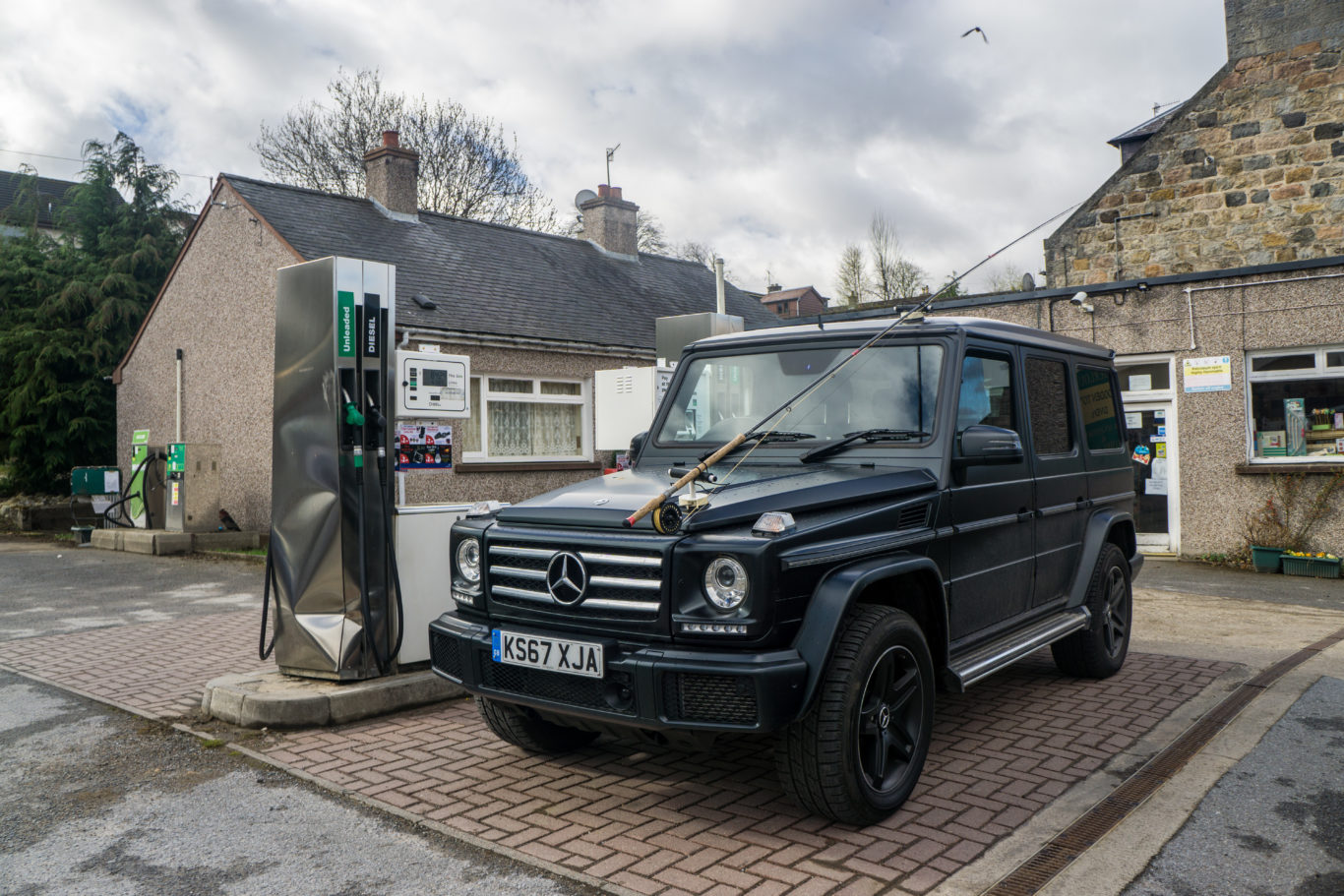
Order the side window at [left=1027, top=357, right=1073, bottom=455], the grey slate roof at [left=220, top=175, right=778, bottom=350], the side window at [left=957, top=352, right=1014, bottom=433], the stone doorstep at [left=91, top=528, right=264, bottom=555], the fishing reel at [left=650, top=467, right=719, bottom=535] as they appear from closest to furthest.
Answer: the fishing reel at [left=650, top=467, right=719, bottom=535]
the side window at [left=957, top=352, right=1014, bottom=433]
the side window at [left=1027, top=357, right=1073, bottom=455]
the stone doorstep at [left=91, top=528, right=264, bottom=555]
the grey slate roof at [left=220, top=175, right=778, bottom=350]

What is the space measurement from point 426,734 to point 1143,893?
11.6 feet

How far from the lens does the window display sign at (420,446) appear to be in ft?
21.4

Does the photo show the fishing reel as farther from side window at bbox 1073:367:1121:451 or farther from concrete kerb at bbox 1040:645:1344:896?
side window at bbox 1073:367:1121:451

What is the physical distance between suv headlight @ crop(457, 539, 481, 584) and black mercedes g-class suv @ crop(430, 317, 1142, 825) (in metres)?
0.02

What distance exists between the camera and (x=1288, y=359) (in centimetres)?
1201

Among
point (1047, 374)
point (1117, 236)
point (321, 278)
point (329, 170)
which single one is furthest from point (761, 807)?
point (329, 170)

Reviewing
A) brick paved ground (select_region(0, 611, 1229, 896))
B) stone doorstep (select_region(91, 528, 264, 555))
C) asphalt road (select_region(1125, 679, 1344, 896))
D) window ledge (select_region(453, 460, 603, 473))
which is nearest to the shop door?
brick paved ground (select_region(0, 611, 1229, 896))

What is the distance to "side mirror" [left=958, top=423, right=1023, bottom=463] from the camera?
4.48 m

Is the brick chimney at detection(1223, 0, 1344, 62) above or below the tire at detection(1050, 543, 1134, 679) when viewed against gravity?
above

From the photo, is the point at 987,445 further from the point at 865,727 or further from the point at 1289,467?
the point at 1289,467

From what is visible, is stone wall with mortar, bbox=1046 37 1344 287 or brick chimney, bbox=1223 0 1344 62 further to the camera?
stone wall with mortar, bbox=1046 37 1344 287

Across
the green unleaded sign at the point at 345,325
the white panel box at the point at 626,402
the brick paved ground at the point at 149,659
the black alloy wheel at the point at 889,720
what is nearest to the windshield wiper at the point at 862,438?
the black alloy wheel at the point at 889,720

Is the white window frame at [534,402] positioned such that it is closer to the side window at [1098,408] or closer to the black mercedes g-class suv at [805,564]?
the side window at [1098,408]

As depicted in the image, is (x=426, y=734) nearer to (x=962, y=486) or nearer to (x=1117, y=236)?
(x=962, y=486)
